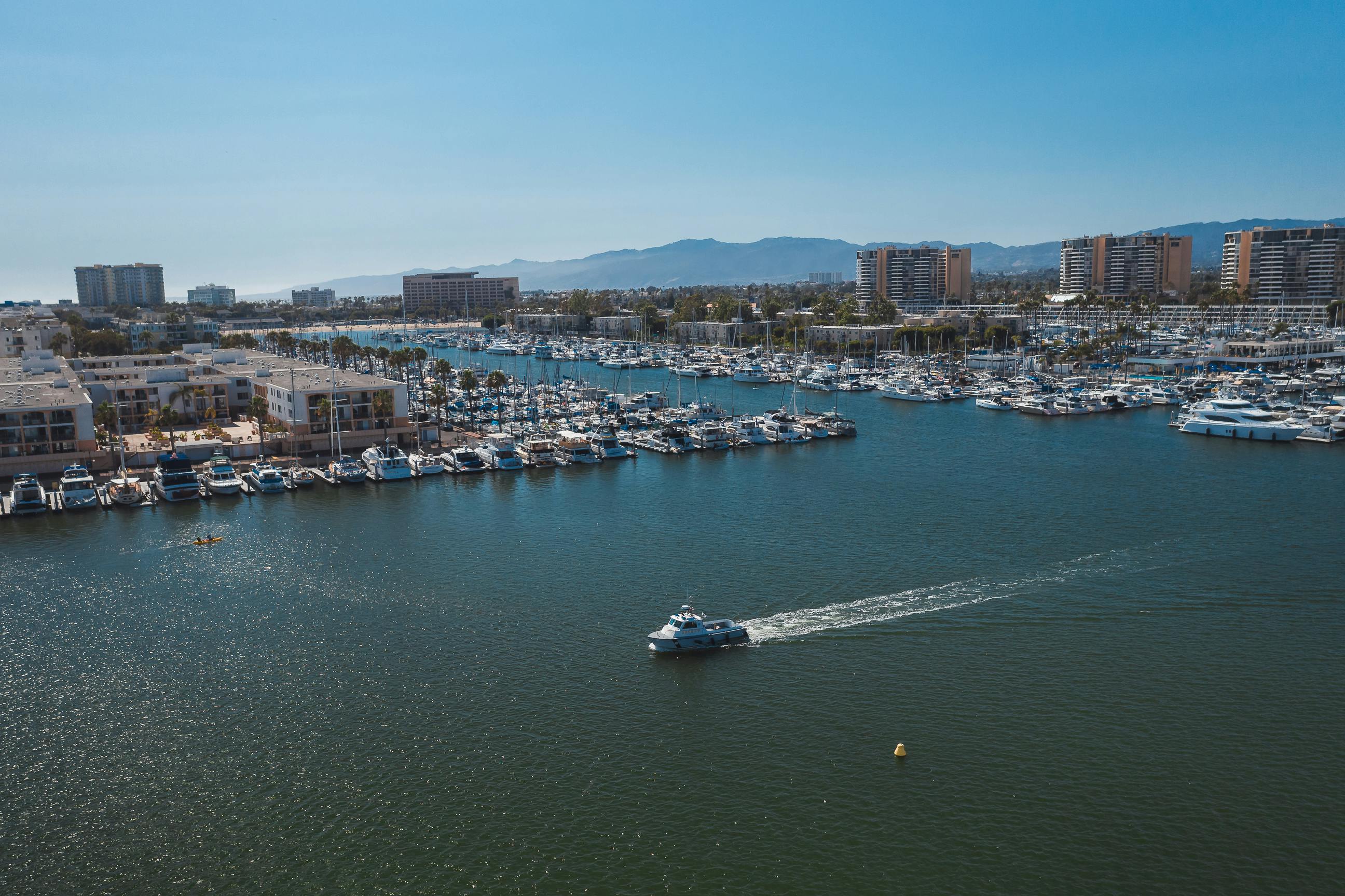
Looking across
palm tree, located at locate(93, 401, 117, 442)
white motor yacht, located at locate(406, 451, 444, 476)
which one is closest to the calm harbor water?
white motor yacht, located at locate(406, 451, 444, 476)

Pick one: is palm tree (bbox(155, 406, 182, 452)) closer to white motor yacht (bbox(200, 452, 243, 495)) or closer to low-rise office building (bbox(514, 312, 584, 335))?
white motor yacht (bbox(200, 452, 243, 495))

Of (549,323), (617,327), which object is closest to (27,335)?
(617,327)

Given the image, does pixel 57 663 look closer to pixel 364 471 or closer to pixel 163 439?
pixel 364 471

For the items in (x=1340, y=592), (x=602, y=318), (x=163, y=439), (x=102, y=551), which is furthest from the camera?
(x=602, y=318)

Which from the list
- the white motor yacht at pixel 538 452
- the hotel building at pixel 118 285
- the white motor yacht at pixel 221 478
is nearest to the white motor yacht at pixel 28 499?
the white motor yacht at pixel 221 478

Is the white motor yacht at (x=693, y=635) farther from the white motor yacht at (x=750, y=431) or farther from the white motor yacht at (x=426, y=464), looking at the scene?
the white motor yacht at (x=750, y=431)

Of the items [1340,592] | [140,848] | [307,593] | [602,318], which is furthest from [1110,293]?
[140,848]

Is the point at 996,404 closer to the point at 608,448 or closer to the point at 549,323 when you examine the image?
the point at 608,448
